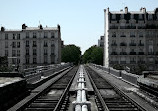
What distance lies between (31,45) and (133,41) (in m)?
34.0

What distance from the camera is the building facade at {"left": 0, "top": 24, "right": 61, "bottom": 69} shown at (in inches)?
3285

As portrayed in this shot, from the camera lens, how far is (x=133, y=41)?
80500 millimetres

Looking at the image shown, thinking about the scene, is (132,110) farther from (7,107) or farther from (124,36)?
(124,36)

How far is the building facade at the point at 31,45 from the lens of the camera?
83.4 m

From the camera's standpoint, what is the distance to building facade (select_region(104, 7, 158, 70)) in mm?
79750

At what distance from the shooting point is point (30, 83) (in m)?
18.1

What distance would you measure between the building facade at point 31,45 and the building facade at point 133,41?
18.3 m

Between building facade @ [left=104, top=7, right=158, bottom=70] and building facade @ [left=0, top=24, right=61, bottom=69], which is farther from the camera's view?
building facade @ [left=0, top=24, right=61, bottom=69]

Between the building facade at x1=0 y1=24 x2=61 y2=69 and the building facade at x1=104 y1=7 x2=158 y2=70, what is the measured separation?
720 inches

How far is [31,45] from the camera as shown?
8488cm

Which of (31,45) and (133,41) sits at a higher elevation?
(133,41)

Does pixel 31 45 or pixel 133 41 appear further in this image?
pixel 31 45

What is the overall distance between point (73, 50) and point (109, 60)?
5759 cm

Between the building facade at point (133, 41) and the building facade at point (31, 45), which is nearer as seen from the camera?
the building facade at point (133, 41)
